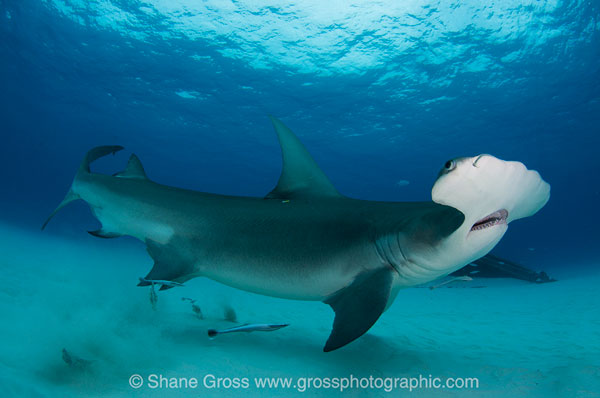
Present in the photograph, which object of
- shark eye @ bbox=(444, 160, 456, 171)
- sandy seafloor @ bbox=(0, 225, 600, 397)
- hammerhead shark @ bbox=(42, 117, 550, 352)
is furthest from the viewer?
sandy seafloor @ bbox=(0, 225, 600, 397)

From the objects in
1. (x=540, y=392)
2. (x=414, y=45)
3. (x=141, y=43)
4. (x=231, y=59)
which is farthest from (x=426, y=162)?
(x=540, y=392)

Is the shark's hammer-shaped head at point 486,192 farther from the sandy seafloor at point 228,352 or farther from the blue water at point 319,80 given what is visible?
the blue water at point 319,80

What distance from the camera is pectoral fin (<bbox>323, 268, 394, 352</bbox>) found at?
86.1 inches

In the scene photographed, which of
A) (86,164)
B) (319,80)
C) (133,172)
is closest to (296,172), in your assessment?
(133,172)

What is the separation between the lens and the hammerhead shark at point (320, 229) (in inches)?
76.4

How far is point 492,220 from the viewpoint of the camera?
215 centimetres

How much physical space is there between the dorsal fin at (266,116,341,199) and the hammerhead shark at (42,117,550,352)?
11mm

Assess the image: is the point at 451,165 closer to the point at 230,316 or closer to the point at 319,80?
the point at 230,316

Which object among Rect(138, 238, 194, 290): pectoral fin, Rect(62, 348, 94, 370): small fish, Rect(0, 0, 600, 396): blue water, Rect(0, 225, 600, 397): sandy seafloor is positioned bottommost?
Rect(62, 348, 94, 370): small fish

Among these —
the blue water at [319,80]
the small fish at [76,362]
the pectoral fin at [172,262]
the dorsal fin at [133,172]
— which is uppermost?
the blue water at [319,80]

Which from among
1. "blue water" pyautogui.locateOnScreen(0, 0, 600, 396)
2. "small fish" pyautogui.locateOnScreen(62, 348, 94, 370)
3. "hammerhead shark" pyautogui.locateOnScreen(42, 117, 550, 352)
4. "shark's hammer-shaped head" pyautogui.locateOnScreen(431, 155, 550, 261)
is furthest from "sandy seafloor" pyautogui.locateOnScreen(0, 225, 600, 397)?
"blue water" pyautogui.locateOnScreen(0, 0, 600, 396)

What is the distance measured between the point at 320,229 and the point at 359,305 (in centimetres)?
77

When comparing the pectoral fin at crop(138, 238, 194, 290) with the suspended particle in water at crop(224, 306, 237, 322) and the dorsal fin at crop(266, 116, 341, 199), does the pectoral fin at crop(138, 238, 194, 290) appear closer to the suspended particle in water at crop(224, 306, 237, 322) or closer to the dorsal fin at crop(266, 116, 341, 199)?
the dorsal fin at crop(266, 116, 341, 199)

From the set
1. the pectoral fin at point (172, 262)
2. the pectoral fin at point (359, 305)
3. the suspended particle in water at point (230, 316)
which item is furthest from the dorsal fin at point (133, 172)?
the suspended particle in water at point (230, 316)
